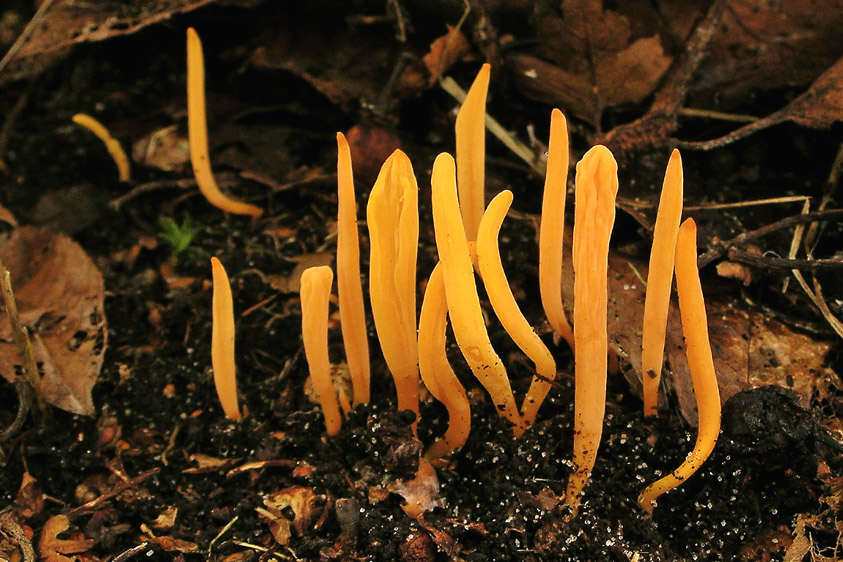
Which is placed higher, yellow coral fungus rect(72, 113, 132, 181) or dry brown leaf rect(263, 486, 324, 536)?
yellow coral fungus rect(72, 113, 132, 181)

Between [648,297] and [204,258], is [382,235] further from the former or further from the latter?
[204,258]

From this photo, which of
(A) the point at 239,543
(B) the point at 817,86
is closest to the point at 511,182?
(B) the point at 817,86

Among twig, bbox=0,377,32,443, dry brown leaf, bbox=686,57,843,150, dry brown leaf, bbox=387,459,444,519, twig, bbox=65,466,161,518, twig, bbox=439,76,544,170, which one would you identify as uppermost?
dry brown leaf, bbox=686,57,843,150

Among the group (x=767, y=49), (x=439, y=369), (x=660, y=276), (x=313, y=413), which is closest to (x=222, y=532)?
(x=313, y=413)

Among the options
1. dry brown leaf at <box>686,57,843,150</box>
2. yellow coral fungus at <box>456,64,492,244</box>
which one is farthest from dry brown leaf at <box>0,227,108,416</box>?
dry brown leaf at <box>686,57,843,150</box>

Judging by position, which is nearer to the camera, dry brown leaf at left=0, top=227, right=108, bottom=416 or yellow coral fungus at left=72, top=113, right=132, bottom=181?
dry brown leaf at left=0, top=227, right=108, bottom=416

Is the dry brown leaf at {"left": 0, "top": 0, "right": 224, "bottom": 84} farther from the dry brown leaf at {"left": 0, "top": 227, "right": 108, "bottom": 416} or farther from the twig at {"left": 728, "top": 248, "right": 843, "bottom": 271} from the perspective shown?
the twig at {"left": 728, "top": 248, "right": 843, "bottom": 271}
